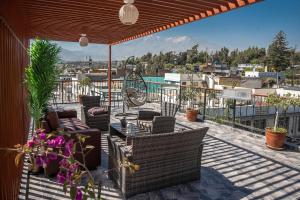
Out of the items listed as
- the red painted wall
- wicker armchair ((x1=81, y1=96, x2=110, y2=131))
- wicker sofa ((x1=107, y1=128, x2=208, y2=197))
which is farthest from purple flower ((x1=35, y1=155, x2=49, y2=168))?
wicker armchair ((x1=81, y1=96, x2=110, y2=131))

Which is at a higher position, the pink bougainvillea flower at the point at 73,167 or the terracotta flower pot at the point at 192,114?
the pink bougainvillea flower at the point at 73,167

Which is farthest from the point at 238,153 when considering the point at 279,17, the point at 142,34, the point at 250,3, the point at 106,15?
the point at 279,17

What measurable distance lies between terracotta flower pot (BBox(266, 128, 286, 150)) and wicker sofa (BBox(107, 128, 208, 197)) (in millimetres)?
2310

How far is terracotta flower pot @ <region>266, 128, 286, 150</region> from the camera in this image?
476cm

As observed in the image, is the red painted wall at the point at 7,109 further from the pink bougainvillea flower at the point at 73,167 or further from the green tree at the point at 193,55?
the green tree at the point at 193,55

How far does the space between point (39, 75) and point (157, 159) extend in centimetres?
258

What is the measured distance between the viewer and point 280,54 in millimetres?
46094

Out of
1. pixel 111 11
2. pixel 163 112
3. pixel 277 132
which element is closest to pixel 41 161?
pixel 111 11

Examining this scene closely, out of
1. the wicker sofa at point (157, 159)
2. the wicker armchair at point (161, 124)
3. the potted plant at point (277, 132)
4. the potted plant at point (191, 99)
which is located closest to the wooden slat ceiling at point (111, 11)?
the wicker armchair at point (161, 124)

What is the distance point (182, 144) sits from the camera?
3.03 m

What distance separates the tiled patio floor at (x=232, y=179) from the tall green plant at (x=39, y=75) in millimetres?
1165

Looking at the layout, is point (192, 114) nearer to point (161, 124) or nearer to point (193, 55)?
point (161, 124)

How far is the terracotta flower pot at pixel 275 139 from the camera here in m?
4.76

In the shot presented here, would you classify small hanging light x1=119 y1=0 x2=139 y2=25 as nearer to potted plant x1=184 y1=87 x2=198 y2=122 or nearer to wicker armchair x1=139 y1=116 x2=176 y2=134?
wicker armchair x1=139 y1=116 x2=176 y2=134
